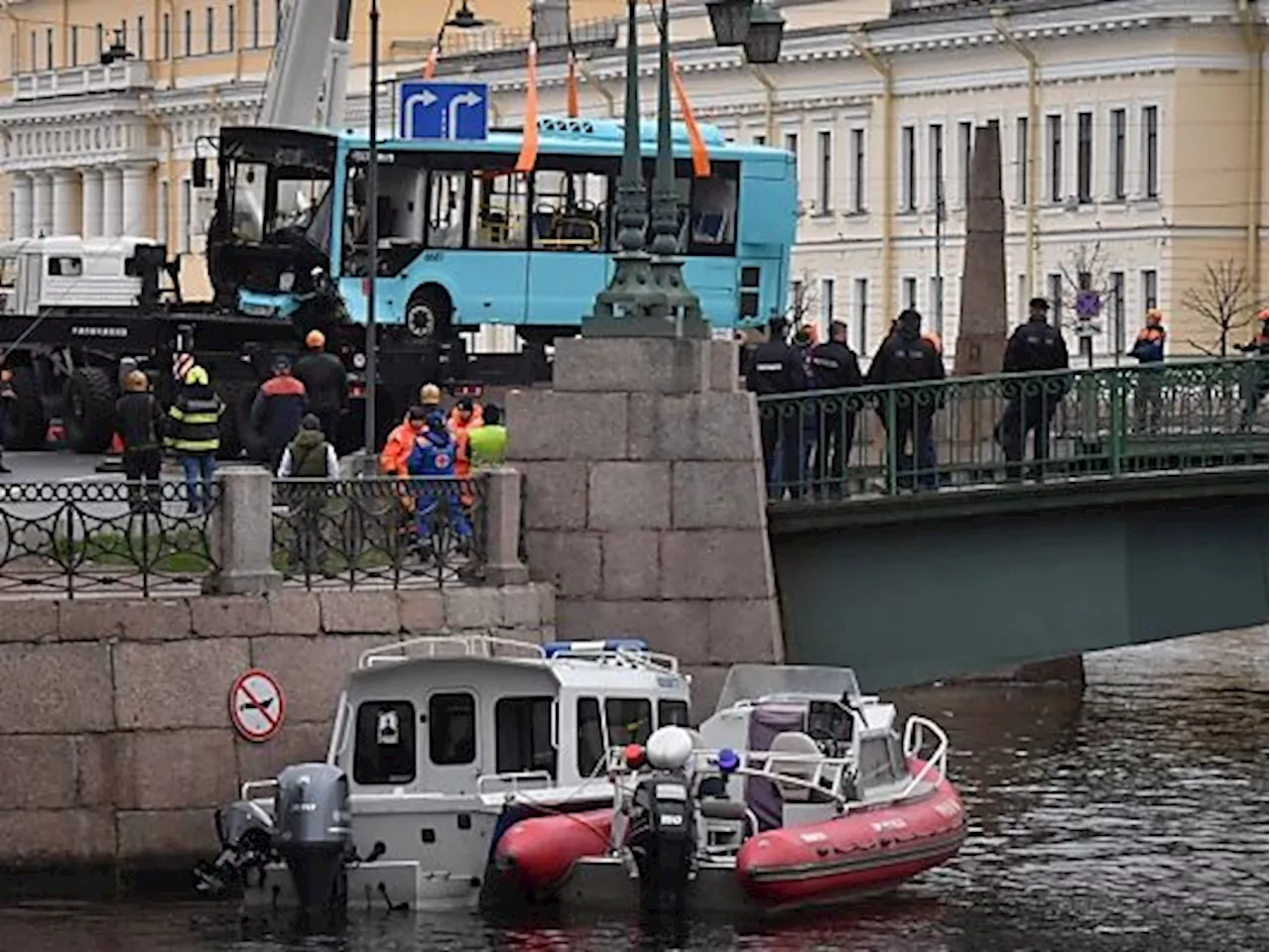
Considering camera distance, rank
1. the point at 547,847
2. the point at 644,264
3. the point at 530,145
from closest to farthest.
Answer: the point at 547,847 → the point at 644,264 → the point at 530,145

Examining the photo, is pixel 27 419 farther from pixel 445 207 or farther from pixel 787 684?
pixel 787 684

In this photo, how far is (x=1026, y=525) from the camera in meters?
32.9

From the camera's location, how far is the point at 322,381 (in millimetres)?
39562

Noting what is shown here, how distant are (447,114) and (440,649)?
19.3 metres

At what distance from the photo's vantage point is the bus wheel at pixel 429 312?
154 feet

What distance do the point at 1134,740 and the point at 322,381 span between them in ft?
24.3

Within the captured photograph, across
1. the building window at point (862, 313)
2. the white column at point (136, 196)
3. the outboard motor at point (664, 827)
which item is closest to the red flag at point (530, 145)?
the outboard motor at point (664, 827)

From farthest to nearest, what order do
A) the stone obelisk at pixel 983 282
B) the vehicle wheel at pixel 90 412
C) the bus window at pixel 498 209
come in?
the bus window at pixel 498 209
the vehicle wheel at pixel 90 412
the stone obelisk at pixel 983 282

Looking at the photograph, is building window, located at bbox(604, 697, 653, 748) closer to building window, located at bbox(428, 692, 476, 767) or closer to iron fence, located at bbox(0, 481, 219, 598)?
building window, located at bbox(428, 692, 476, 767)

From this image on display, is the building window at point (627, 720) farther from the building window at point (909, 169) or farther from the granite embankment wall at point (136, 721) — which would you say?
the building window at point (909, 169)

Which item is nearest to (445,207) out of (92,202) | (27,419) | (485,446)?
(27,419)

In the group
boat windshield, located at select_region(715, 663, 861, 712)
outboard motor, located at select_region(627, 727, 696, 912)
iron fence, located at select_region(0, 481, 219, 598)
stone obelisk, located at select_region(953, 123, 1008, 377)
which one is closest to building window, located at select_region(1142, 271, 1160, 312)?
stone obelisk, located at select_region(953, 123, 1008, 377)

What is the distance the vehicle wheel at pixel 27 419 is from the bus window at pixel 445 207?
3875 mm

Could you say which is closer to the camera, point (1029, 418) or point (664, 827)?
point (664, 827)
